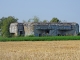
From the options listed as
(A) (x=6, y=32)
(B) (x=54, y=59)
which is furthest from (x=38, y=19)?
(B) (x=54, y=59)

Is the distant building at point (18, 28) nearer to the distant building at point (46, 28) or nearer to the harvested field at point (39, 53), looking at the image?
the distant building at point (46, 28)

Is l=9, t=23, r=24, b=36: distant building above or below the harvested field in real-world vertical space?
above

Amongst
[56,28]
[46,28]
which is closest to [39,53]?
[46,28]

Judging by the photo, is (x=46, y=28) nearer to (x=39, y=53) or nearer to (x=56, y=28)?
(x=56, y=28)

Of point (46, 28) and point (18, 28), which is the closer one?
point (46, 28)

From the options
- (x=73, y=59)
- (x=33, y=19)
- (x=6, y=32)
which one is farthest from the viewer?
(x=33, y=19)

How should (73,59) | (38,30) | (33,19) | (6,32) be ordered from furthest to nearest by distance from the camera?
(33,19)
(6,32)
(38,30)
(73,59)

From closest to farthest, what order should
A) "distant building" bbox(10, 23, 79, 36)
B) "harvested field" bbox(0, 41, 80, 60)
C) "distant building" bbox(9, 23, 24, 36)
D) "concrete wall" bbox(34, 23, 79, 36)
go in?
"harvested field" bbox(0, 41, 80, 60) → "distant building" bbox(10, 23, 79, 36) → "concrete wall" bbox(34, 23, 79, 36) → "distant building" bbox(9, 23, 24, 36)

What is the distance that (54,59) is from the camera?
47.8 ft

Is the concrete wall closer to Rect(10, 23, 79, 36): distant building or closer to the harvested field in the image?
Rect(10, 23, 79, 36): distant building

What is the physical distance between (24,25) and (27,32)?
2.52m

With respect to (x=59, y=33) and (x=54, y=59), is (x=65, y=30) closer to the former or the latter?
(x=59, y=33)

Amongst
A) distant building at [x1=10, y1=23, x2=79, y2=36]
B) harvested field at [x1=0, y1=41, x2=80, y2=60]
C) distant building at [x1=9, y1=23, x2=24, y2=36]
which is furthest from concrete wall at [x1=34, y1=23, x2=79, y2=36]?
harvested field at [x1=0, y1=41, x2=80, y2=60]

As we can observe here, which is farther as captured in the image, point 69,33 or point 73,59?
point 69,33
